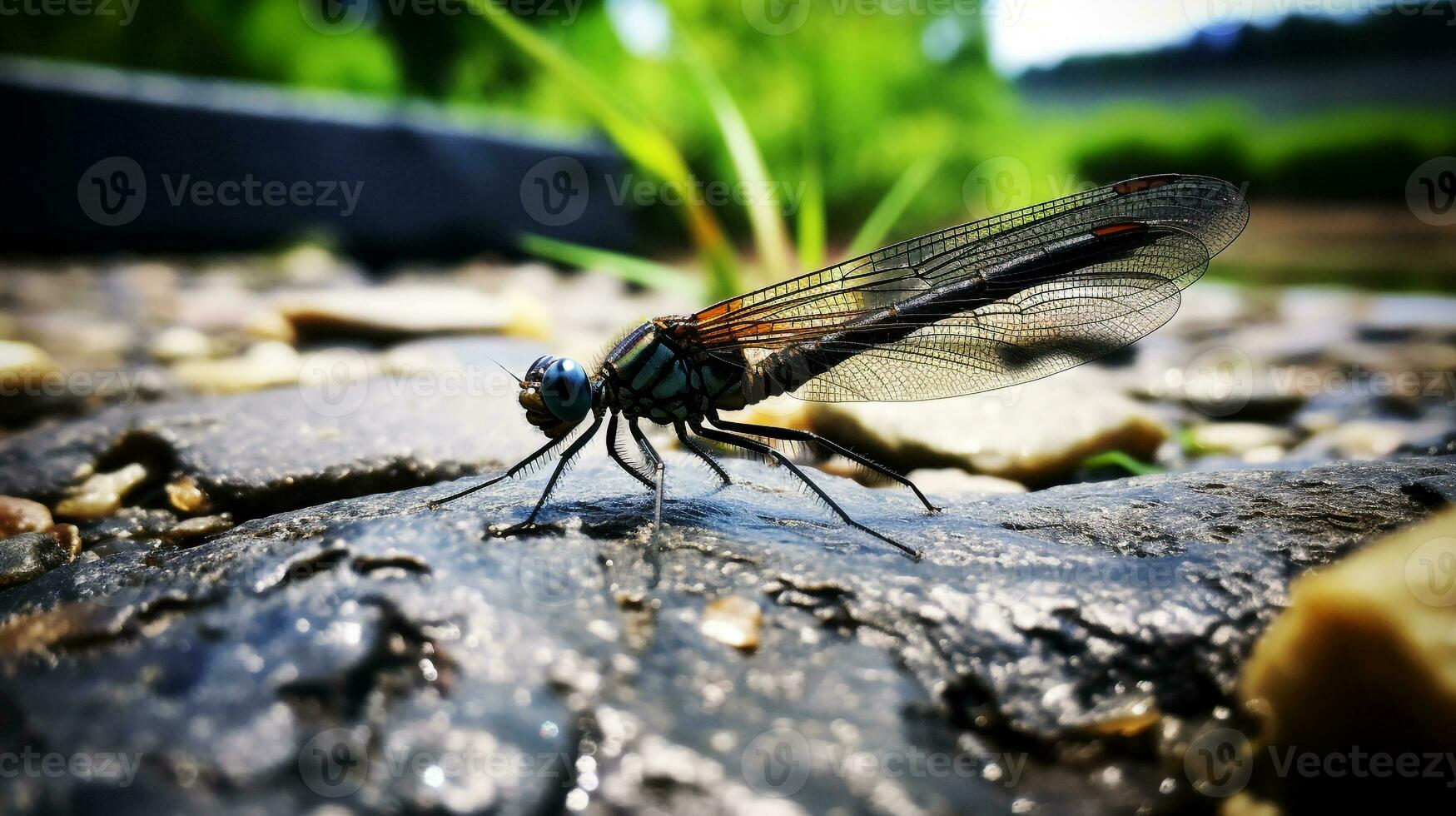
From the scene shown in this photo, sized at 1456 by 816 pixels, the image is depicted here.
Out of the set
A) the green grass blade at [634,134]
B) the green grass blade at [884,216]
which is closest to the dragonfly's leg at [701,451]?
the green grass blade at [634,134]

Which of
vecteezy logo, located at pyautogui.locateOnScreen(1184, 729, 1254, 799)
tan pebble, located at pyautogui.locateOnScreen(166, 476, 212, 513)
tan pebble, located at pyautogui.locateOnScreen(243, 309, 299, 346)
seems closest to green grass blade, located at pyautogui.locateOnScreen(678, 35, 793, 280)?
tan pebble, located at pyautogui.locateOnScreen(243, 309, 299, 346)

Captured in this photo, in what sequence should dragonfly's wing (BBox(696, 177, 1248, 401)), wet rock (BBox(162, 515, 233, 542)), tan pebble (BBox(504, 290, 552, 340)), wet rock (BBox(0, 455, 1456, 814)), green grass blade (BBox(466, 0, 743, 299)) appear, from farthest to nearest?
1. tan pebble (BBox(504, 290, 552, 340))
2. green grass blade (BBox(466, 0, 743, 299))
3. dragonfly's wing (BBox(696, 177, 1248, 401))
4. wet rock (BBox(162, 515, 233, 542))
5. wet rock (BBox(0, 455, 1456, 814))

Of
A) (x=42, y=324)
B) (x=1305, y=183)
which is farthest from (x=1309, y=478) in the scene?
(x=1305, y=183)

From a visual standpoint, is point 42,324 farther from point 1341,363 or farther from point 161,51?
point 1341,363

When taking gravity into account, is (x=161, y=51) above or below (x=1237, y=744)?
above
